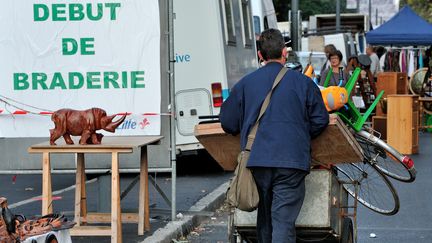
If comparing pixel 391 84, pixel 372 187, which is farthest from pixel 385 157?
pixel 391 84

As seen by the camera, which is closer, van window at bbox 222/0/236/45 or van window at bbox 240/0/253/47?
van window at bbox 222/0/236/45

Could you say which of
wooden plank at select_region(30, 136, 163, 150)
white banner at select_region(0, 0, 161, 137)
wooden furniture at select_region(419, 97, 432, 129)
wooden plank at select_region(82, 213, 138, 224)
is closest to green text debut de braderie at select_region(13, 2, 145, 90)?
white banner at select_region(0, 0, 161, 137)

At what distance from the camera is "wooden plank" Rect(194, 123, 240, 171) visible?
6.25m

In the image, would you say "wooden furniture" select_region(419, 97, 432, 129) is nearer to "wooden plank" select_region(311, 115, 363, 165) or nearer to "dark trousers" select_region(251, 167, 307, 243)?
"wooden plank" select_region(311, 115, 363, 165)

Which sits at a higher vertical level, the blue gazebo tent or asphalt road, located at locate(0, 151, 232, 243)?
the blue gazebo tent

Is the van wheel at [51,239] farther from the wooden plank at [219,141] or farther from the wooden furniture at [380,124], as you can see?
the wooden furniture at [380,124]

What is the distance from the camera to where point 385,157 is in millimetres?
7625

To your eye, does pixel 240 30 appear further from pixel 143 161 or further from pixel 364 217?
pixel 143 161

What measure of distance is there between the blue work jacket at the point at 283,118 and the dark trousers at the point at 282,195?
0.08 meters

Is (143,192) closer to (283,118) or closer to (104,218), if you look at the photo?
(104,218)

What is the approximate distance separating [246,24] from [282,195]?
28.4 feet

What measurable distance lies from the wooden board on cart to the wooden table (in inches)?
48.5

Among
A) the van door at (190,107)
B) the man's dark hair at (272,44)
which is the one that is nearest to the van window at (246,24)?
the van door at (190,107)

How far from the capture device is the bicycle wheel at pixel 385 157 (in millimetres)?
7324
